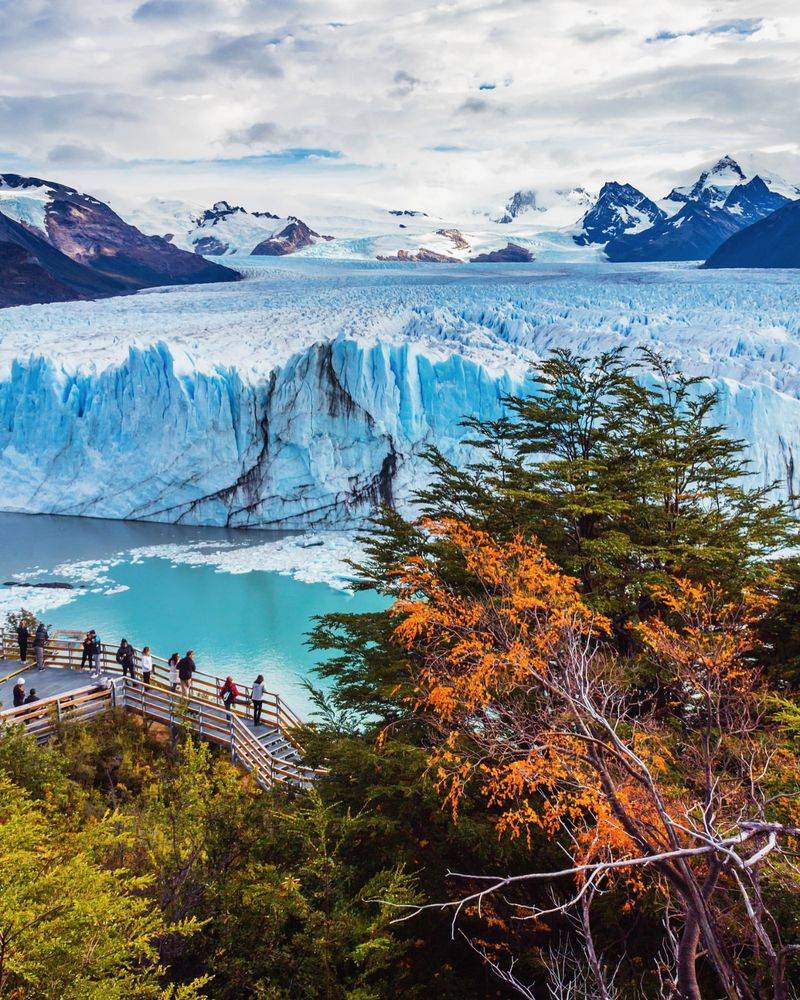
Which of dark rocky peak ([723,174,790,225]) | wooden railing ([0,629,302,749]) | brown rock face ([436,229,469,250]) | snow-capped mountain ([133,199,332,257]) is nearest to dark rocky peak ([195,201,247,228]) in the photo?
snow-capped mountain ([133,199,332,257])

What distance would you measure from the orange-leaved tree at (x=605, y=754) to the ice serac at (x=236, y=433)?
46.1 feet

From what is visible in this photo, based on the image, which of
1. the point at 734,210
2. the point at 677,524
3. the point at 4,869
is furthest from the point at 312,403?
the point at 734,210

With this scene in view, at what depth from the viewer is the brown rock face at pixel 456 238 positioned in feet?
191

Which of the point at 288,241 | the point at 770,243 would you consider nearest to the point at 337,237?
the point at 288,241

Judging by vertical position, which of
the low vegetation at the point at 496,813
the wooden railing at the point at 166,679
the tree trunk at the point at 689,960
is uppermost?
the tree trunk at the point at 689,960

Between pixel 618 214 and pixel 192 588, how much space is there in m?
58.9

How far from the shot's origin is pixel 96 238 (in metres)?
58.2

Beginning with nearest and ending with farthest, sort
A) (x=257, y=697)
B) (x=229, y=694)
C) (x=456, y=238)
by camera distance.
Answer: (x=257, y=697)
(x=229, y=694)
(x=456, y=238)

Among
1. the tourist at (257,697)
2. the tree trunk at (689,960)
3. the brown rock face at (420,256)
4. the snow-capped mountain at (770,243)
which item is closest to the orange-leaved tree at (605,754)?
the tree trunk at (689,960)

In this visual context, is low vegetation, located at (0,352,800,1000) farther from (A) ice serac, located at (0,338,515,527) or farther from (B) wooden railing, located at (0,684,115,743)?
(A) ice serac, located at (0,338,515,527)

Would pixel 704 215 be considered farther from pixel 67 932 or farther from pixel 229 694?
pixel 67 932

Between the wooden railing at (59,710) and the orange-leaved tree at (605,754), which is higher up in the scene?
the orange-leaved tree at (605,754)

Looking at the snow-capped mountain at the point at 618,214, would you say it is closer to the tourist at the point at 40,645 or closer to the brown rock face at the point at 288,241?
the brown rock face at the point at 288,241

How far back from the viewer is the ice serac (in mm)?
20906
